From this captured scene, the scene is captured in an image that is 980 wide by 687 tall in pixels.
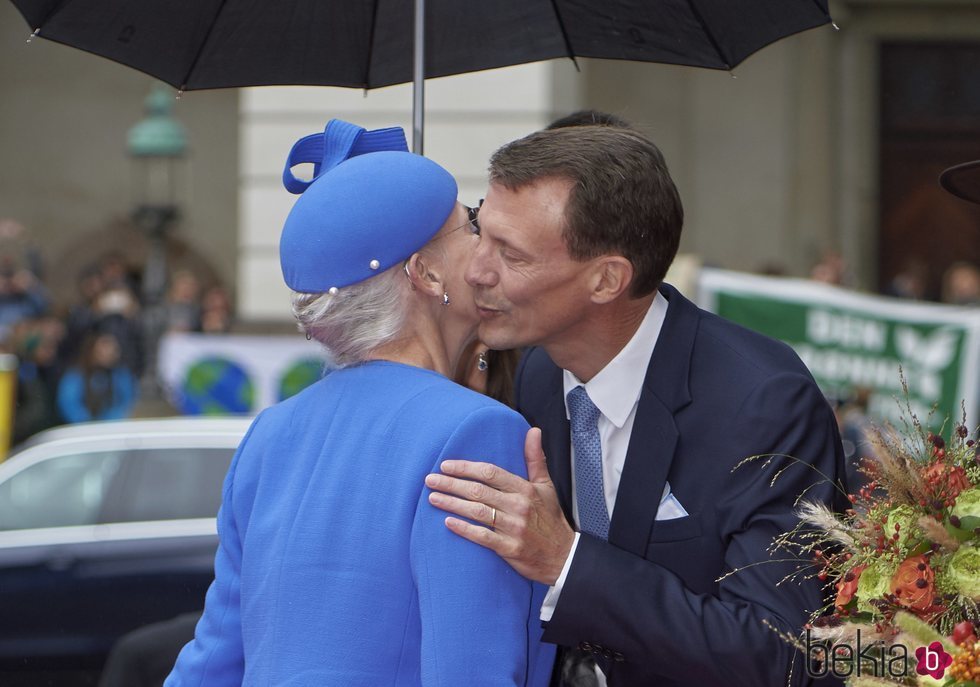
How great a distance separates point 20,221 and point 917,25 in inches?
487

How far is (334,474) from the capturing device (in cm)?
225

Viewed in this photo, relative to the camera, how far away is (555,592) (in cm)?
235

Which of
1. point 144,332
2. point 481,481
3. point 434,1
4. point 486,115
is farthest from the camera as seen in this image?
point 144,332

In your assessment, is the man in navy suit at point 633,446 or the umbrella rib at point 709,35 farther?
the umbrella rib at point 709,35

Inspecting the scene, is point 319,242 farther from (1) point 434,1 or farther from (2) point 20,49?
(2) point 20,49

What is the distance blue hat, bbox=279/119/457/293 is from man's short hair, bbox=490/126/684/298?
229 millimetres

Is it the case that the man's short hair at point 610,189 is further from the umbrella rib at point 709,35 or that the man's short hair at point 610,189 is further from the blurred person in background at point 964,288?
the blurred person in background at point 964,288

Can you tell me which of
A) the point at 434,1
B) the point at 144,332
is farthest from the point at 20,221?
the point at 434,1

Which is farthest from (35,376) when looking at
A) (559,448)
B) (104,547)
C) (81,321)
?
(559,448)

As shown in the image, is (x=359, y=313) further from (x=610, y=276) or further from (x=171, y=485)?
(x=171, y=485)

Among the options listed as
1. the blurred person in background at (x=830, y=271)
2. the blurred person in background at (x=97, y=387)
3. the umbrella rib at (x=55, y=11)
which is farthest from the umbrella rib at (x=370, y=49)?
the blurred person in background at (x=97, y=387)

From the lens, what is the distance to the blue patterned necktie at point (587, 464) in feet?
8.76

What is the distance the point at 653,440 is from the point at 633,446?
38mm

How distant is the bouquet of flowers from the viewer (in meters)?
1.96
